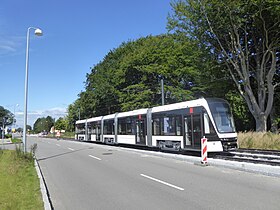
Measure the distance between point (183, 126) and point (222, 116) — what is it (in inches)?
109

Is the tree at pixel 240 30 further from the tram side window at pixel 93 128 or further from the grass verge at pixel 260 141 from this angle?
the tram side window at pixel 93 128

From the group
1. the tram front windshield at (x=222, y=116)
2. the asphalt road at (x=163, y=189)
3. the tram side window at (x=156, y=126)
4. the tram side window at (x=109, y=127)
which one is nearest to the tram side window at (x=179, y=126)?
the tram side window at (x=156, y=126)

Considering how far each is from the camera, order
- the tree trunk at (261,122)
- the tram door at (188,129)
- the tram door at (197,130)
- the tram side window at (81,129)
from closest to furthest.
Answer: the tram door at (197,130), the tram door at (188,129), the tree trunk at (261,122), the tram side window at (81,129)

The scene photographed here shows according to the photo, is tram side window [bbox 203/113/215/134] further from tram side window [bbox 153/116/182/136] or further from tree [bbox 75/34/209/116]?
tree [bbox 75/34/209/116]

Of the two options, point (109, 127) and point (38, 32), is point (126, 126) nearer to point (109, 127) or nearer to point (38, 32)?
point (109, 127)

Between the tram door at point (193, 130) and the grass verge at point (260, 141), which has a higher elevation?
the tram door at point (193, 130)

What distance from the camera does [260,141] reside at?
21.9m

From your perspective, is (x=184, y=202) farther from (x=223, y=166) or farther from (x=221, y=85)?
(x=221, y=85)

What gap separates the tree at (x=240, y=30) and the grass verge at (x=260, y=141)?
616 cm

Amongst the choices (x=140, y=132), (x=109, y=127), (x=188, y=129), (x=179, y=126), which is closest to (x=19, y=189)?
(x=188, y=129)

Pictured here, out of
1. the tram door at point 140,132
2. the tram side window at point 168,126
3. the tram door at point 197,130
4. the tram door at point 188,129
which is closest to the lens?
the tram door at point 197,130

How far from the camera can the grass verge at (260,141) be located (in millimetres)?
21119

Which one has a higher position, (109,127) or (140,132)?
(109,127)

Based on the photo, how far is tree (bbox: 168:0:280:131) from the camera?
85.6ft
